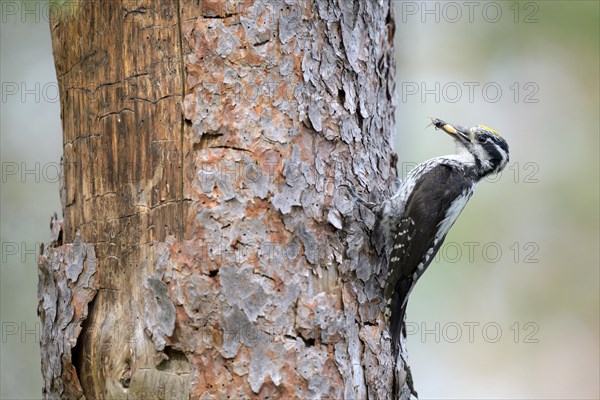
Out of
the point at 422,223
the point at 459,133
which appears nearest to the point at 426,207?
the point at 422,223

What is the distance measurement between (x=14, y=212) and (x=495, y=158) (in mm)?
4057

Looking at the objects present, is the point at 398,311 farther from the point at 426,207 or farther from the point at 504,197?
the point at 504,197

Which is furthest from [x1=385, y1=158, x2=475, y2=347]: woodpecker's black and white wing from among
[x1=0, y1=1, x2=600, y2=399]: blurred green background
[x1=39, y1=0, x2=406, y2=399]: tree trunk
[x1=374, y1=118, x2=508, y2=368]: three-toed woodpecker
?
[x1=0, y1=1, x2=600, y2=399]: blurred green background

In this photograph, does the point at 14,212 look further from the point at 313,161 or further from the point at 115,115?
the point at 313,161

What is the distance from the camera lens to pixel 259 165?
2850mm

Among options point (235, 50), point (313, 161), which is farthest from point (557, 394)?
point (235, 50)

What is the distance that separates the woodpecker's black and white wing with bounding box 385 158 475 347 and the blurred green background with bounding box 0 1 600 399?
6.09 ft

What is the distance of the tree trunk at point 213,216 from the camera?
272cm

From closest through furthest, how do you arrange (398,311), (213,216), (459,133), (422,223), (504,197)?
(213,216), (398,311), (422,223), (459,133), (504,197)

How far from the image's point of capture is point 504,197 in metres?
6.27

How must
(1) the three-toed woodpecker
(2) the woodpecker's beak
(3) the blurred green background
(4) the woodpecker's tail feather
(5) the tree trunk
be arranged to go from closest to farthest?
(5) the tree trunk → (4) the woodpecker's tail feather → (1) the three-toed woodpecker → (2) the woodpecker's beak → (3) the blurred green background

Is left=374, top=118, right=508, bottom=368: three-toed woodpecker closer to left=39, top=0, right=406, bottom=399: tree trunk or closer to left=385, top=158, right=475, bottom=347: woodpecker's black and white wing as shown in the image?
left=385, top=158, right=475, bottom=347: woodpecker's black and white wing

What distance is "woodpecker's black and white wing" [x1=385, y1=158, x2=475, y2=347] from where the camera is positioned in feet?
10.6

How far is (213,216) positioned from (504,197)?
4109mm
